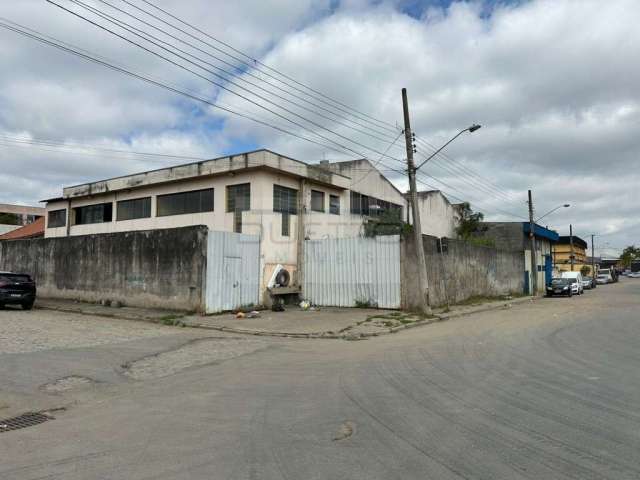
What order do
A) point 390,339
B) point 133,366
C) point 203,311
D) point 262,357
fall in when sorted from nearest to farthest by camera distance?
1. point 133,366
2. point 262,357
3. point 390,339
4. point 203,311

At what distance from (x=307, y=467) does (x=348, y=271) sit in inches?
679

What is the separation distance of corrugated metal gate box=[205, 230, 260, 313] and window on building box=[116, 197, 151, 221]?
8.70 m

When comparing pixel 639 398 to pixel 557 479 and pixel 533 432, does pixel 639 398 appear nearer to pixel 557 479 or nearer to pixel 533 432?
pixel 533 432

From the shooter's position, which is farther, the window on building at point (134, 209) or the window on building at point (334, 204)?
the window on building at point (134, 209)

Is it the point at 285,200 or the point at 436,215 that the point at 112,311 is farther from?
the point at 436,215

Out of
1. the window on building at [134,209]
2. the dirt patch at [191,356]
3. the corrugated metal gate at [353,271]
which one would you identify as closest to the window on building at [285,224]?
the corrugated metal gate at [353,271]

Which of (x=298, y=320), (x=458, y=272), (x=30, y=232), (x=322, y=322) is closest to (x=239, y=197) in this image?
(x=298, y=320)

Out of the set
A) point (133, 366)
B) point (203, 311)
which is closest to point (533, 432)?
point (133, 366)

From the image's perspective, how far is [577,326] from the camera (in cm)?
1527

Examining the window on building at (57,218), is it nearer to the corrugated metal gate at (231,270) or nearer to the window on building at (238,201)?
the window on building at (238,201)

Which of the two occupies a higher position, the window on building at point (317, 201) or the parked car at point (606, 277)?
the window on building at point (317, 201)

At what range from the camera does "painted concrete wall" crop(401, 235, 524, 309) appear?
20.4 meters

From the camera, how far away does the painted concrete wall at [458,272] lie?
20.4m

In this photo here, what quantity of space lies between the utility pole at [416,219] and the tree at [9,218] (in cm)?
8327
